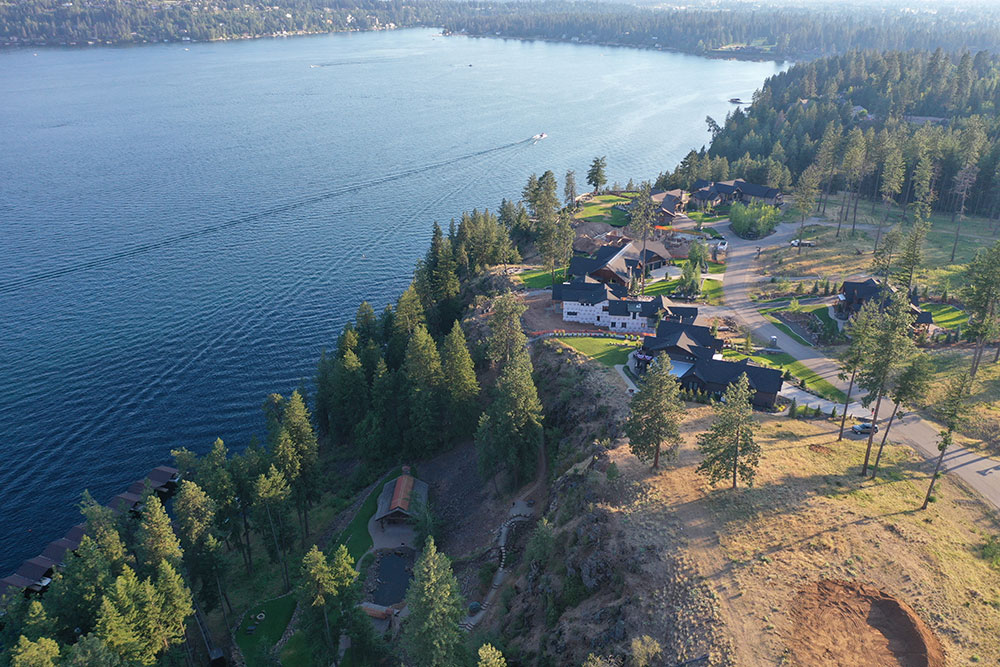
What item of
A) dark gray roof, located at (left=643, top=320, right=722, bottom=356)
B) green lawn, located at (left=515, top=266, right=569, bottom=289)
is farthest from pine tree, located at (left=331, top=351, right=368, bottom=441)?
dark gray roof, located at (left=643, top=320, right=722, bottom=356)

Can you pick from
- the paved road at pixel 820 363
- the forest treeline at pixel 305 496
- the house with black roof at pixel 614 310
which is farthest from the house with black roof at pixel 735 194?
the house with black roof at pixel 614 310

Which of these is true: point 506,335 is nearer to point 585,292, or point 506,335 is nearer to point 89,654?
point 585,292

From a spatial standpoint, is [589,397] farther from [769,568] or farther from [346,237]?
[346,237]

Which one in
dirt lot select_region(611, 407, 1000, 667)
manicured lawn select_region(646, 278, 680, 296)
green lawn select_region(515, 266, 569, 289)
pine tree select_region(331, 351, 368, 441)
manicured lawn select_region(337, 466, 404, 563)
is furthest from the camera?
green lawn select_region(515, 266, 569, 289)

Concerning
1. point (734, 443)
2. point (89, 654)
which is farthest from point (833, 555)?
point (89, 654)

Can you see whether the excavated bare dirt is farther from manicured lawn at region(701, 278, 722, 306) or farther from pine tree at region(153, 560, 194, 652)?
manicured lawn at region(701, 278, 722, 306)

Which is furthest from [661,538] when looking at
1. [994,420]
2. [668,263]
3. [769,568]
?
[668,263]

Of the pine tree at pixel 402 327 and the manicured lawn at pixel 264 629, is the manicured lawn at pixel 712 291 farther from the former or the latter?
the manicured lawn at pixel 264 629
